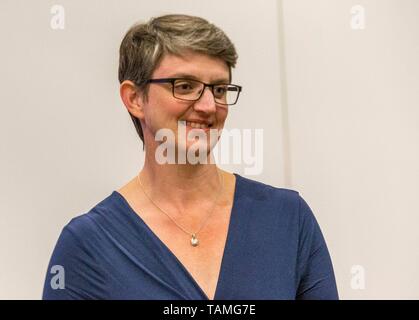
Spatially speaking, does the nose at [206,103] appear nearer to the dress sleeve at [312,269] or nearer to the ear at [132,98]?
the ear at [132,98]

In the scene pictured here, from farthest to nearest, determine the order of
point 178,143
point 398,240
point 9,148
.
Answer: point 398,240, point 9,148, point 178,143

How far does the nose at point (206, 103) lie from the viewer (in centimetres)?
113

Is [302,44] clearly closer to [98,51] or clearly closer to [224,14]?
[224,14]

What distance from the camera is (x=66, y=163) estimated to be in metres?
1.47

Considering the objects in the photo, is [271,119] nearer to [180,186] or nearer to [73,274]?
[180,186]

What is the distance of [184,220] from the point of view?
1.21 metres

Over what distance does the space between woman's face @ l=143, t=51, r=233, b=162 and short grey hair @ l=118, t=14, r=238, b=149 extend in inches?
0.5

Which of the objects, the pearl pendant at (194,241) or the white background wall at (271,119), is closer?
the pearl pendant at (194,241)

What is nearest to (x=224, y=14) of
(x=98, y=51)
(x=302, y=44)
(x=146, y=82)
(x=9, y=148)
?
(x=302, y=44)

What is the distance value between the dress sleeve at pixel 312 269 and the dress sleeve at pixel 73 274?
0.35m

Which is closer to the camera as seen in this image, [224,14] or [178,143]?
[178,143]

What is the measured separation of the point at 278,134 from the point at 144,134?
1.34 ft

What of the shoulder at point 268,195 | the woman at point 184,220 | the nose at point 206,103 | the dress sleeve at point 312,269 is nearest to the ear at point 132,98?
the woman at point 184,220

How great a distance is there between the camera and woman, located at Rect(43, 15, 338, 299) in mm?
1130
